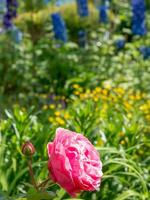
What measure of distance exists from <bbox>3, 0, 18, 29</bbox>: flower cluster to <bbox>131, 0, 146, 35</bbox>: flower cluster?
51.6 inches

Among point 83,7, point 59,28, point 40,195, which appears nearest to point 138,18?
point 83,7

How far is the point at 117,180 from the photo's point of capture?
2.89 meters

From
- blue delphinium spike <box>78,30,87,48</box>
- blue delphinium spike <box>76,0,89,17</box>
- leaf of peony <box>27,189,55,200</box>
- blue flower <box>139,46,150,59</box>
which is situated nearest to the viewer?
leaf of peony <box>27,189,55,200</box>

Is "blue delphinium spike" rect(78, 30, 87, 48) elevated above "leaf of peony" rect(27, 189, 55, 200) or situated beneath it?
situated beneath

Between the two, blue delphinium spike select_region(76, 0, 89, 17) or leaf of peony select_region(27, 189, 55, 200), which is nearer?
leaf of peony select_region(27, 189, 55, 200)

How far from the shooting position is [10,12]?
6957 mm

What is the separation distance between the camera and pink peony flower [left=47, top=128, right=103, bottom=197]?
5.08ft

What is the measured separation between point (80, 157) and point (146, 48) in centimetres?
517

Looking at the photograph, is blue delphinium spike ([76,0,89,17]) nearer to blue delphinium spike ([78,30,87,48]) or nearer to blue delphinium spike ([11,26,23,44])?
blue delphinium spike ([78,30,87,48])

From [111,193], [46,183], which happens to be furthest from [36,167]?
[46,183]

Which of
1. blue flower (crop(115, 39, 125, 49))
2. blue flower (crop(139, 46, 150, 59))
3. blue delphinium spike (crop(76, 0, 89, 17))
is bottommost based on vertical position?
blue flower (crop(139, 46, 150, 59))

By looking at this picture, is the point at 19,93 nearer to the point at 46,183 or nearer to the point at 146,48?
the point at 146,48

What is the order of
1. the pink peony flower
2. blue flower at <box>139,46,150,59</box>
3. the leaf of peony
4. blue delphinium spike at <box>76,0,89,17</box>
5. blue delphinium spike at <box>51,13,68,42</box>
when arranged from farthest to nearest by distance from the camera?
blue delphinium spike at <box>76,0,89,17</box>
blue delphinium spike at <box>51,13,68,42</box>
blue flower at <box>139,46,150,59</box>
the leaf of peony
the pink peony flower

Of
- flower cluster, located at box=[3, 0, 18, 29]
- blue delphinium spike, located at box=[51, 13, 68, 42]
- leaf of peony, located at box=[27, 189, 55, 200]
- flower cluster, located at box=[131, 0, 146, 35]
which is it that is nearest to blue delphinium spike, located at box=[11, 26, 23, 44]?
flower cluster, located at box=[3, 0, 18, 29]
